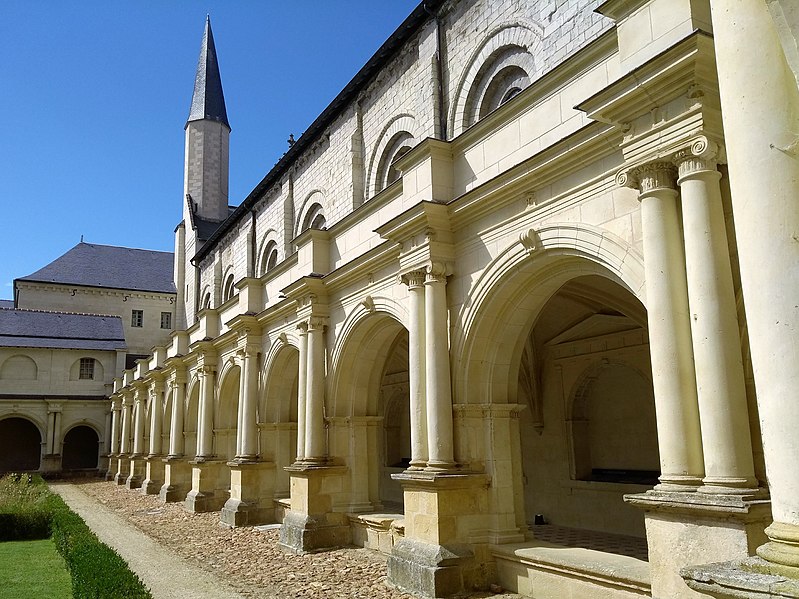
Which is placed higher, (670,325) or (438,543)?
(670,325)

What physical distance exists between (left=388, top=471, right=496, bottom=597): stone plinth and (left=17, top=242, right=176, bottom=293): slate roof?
126 ft

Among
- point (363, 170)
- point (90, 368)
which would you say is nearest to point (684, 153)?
point (363, 170)

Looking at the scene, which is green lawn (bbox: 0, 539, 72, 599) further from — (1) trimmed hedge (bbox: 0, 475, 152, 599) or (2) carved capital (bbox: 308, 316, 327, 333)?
(2) carved capital (bbox: 308, 316, 327, 333)

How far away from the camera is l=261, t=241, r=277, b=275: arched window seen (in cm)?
2044

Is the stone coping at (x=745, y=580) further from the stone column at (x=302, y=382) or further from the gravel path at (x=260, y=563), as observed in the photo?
the stone column at (x=302, y=382)

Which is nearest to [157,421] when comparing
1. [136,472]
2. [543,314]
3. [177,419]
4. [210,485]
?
[136,472]

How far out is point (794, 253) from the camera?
3.39 metres

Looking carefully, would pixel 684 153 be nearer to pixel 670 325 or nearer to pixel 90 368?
pixel 670 325

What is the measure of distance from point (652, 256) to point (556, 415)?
787 cm

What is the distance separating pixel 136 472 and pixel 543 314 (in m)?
22.1

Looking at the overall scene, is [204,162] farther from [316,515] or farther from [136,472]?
[316,515]

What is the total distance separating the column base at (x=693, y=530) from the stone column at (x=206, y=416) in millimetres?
15681

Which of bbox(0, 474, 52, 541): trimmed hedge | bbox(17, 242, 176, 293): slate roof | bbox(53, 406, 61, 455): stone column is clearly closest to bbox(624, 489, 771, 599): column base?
bbox(0, 474, 52, 541): trimmed hedge

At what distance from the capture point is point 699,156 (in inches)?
226
